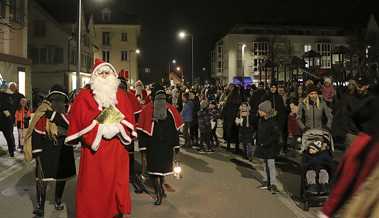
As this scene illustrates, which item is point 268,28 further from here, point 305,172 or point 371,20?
point 305,172

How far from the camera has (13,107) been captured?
1602 cm

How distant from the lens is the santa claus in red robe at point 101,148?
6238 millimetres

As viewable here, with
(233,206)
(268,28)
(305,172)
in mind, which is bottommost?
(233,206)

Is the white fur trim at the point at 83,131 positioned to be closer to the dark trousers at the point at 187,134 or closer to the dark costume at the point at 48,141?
the dark costume at the point at 48,141

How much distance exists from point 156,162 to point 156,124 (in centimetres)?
64

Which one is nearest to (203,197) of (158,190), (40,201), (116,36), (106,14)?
(158,190)

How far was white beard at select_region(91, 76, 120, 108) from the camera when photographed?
255 inches

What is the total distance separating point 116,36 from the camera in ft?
310

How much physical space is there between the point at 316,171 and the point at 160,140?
2.58 metres

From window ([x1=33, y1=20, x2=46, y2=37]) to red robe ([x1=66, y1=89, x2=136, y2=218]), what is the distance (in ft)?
166

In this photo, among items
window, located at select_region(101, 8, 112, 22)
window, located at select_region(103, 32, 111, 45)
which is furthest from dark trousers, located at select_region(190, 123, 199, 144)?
window, located at select_region(101, 8, 112, 22)

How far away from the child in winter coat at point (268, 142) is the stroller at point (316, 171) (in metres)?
1.22

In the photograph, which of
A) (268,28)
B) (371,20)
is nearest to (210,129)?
(371,20)

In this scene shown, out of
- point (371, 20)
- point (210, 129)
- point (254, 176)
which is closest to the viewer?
point (254, 176)
